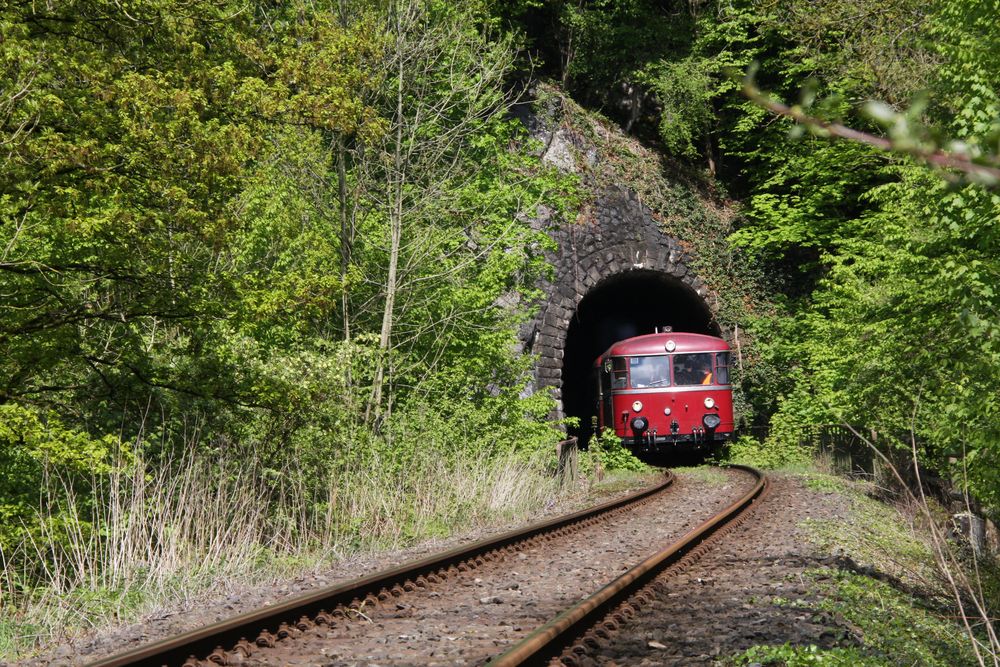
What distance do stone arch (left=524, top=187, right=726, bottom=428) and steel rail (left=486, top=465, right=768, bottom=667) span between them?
13208mm

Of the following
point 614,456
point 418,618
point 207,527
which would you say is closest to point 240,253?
point 207,527

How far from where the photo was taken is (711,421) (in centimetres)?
2161

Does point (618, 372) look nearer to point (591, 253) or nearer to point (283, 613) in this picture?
point (591, 253)

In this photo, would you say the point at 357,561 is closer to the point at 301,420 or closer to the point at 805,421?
the point at 301,420

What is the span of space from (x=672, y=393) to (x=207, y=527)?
15508mm

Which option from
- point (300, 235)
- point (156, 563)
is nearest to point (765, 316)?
point (300, 235)

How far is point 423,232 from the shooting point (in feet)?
45.9

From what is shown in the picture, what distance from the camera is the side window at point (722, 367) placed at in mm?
22109

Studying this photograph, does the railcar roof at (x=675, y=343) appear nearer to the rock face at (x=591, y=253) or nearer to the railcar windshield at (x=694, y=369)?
the railcar windshield at (x=694, y=369)

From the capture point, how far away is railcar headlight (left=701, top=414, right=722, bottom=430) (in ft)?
70.9

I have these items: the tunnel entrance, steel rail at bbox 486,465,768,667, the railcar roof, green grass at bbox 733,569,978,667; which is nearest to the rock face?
the tunnel entrance

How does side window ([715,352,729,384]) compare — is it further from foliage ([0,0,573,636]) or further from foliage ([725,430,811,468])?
foliage ([0,0,573,636])

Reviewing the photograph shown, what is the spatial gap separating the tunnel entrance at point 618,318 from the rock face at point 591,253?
0.28 m

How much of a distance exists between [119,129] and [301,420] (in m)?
3.91
